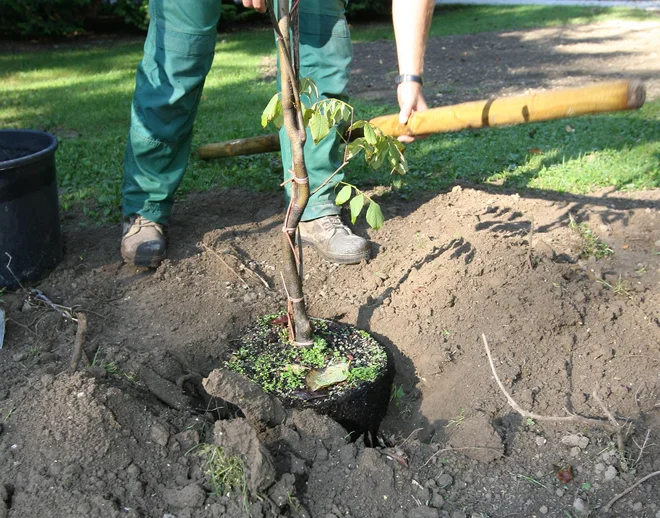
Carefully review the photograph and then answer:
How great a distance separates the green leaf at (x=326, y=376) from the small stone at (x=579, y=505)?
92cm

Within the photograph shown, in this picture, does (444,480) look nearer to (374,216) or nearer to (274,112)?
(374,216)

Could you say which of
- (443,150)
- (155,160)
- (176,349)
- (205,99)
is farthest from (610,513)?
(205,99)

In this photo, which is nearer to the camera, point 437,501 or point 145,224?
point 437,501

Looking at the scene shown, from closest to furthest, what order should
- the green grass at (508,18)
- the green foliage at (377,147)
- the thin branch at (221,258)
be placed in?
the green foliage at (377,147) → the thin branch at (221,258) → the green grass at (508,18)

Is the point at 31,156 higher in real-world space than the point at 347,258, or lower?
higher

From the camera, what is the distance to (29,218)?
317cm

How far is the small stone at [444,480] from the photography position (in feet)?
7.02

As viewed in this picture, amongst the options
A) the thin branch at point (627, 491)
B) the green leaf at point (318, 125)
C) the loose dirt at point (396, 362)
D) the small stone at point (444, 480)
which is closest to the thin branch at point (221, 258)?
the loose dirt at point (396, 362)

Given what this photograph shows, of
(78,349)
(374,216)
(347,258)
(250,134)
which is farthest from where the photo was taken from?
(250,134)

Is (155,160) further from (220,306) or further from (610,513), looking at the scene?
(610,513)

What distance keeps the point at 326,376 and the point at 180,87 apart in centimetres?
153

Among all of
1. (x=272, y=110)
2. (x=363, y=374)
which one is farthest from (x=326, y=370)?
(x=272, y=110)

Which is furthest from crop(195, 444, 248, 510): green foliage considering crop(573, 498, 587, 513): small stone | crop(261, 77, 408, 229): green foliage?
crop(573, 498, 587, 513): small stone

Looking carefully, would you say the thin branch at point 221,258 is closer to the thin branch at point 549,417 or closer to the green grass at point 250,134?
the green grass at point 250,134
